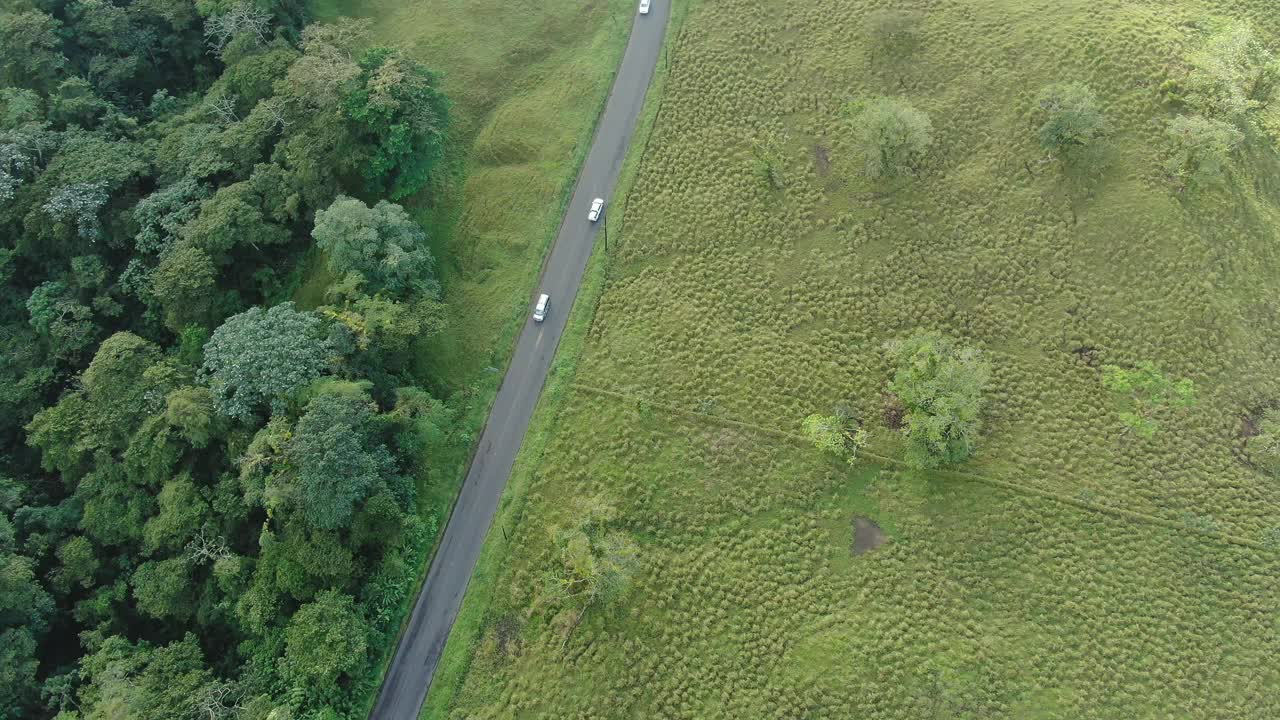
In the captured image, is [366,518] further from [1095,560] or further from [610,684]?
[1095,560]

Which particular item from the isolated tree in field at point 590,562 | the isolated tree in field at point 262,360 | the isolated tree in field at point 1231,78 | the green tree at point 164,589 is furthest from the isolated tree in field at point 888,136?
the green tree at point 164,589

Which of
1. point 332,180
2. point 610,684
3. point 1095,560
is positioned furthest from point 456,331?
point 1095,560

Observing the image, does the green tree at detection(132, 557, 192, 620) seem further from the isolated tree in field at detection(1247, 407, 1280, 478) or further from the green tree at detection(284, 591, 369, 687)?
the isolated tree in field at detection(1247, 407, 1280, 478)

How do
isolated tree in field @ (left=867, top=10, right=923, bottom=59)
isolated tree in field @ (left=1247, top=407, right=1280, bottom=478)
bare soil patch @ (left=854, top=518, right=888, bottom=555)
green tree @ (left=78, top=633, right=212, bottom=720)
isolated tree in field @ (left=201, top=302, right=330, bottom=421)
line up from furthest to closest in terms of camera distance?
isolated tree in field @ (left=867, top=10, right=923, bottom=59), isolated tree in field @ (left=1247, top=407, right=1280, bottom=478), bare soil patch @ (left=854, top=518, right=888, bottom=555), isolated tree in field @ (left=201, top=302, right=330, bottom=421), green tree @ (left=78, top=633, right=212, bottom=720)

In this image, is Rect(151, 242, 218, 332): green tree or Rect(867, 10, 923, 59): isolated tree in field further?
Rect(867, 10, 923, 59): isolated tree in field

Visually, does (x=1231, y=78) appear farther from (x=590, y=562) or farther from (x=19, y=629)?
(x=19, y=629)

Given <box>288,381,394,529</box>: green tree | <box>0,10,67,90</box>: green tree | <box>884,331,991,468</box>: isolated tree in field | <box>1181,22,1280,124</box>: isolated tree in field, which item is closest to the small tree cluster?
<box>1181,22,1280,124</box>: isolated tree in field
